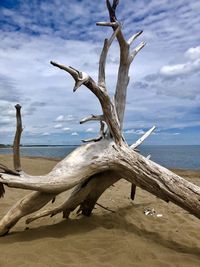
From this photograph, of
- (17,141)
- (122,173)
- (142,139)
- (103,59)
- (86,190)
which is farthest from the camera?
(142,139)

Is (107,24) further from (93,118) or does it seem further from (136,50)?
(93,118)

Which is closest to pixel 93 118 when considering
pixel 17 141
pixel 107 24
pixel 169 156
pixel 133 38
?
pixel 17 141

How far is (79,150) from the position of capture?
16.6 ft

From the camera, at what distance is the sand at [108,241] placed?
160 inches

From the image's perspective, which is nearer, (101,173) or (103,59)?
(103,59)

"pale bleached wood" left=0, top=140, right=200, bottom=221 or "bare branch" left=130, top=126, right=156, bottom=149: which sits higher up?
"bare branch" left=130, top=126, right=156, bottom=149

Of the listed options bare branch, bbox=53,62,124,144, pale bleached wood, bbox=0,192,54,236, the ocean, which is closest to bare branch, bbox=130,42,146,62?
bare branch, bbox=53,62,124,144

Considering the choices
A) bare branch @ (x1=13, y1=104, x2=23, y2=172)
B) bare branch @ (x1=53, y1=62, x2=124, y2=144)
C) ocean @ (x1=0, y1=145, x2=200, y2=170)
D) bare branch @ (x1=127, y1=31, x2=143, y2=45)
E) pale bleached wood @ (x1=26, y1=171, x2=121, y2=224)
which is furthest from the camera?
ocean @ (x1=0, y1=145, x2=200, y2=170)

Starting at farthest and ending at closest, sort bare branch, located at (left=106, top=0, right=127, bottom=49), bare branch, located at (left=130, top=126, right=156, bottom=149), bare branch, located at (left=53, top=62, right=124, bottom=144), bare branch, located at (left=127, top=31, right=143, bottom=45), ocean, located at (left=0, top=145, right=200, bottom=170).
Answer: ocean, located at (left=0, top=145, right=200, bottom=170) → bare branch, located at (left=130, top=126, right=156, bottom=149) → bare branch, located at (left=127, top=31, right=143, bottom=45) → bare branch, located at (left=106, top=0, right=127, bottom=49) → bare branch, located at (left=53, top=62, right=124, bottom=144)

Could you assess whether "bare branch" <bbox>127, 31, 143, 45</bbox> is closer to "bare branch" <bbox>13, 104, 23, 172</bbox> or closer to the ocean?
"bare branch" <bbox>13, 104, 23, 172</bbox>

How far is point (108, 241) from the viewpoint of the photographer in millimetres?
4738

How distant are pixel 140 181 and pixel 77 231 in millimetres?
1325

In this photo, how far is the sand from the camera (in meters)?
4.05

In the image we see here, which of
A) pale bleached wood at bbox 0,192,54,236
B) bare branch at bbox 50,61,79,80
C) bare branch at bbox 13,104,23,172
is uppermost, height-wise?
bare branch at bbox 50,61,79,80
